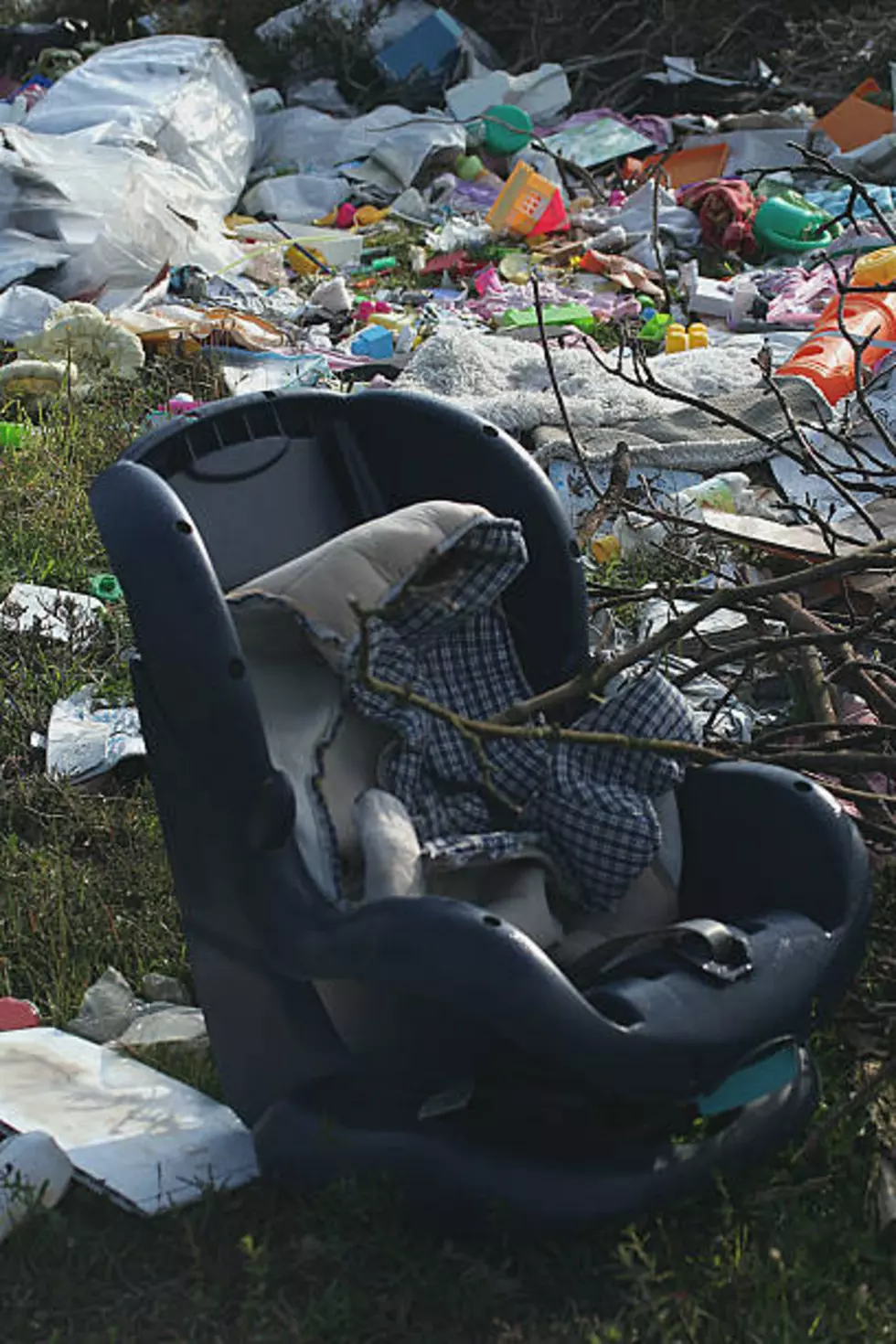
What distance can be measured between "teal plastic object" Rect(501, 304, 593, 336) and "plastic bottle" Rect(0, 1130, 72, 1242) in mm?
4411

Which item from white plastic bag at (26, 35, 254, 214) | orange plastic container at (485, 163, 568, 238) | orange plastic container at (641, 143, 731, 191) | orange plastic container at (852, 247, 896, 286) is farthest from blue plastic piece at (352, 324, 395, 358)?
orange plastic container at (641, 143, 731, 191)

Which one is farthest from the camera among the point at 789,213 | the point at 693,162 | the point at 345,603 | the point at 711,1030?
the point at 693,162

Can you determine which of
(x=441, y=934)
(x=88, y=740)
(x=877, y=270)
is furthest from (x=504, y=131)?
(x=441, y=934)

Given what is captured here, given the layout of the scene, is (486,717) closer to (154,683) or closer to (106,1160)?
(154,683)

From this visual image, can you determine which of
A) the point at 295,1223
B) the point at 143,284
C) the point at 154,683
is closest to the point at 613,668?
the point at 154,683

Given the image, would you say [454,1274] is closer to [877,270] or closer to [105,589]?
[105,589]

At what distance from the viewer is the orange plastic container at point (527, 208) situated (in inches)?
297

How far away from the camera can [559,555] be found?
2.48m

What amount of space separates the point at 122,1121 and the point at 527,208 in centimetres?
594

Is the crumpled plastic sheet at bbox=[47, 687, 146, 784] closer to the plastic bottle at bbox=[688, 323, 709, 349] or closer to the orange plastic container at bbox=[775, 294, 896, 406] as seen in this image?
the orange plastic container at bbox=[775, 294, 896, 406]

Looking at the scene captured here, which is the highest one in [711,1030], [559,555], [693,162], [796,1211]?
[559,555]

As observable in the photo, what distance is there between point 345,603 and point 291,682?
0.16 metres

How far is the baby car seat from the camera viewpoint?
6.22 ft

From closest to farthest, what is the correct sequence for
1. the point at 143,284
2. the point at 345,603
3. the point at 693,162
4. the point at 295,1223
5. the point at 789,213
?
the point at 295,1223 → the point at 345,603 → the point at 143,284 → the point at 789,213 → the point at 693,162
